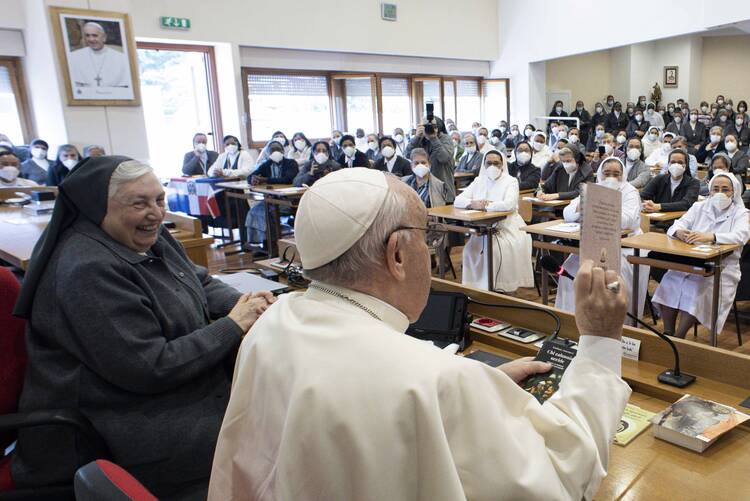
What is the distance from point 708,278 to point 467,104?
11764 mm

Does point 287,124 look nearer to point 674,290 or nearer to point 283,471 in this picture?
point 674,290

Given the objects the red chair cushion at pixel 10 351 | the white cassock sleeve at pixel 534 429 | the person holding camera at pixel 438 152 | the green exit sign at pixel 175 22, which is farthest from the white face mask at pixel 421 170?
the green exit sign at pixel 175 22

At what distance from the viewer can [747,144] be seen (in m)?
12.5

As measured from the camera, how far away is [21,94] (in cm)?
860

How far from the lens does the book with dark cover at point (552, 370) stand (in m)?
1.23

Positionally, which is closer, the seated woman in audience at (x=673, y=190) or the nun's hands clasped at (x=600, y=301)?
the nun's hands clasped at (x=600, y=301)

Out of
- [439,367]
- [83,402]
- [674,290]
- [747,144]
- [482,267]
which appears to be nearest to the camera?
[439,367]

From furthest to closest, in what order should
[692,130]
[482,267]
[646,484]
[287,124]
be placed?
[692,130]
[287,124]
[482,267]
[646,484]

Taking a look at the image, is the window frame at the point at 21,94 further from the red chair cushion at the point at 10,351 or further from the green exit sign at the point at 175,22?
the red chair cushion at the point at 10,351

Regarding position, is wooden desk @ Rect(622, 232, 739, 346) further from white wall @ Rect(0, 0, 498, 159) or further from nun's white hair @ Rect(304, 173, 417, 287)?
white wall @ Rect(0, 0, 498, 159)

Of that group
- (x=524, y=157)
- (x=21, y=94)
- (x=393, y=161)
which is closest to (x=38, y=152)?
(x=21, y=94)

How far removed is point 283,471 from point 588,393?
1.62 feet

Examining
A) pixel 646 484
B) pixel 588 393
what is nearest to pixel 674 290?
pixel 646 484

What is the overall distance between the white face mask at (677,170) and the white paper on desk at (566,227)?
5.47ft
